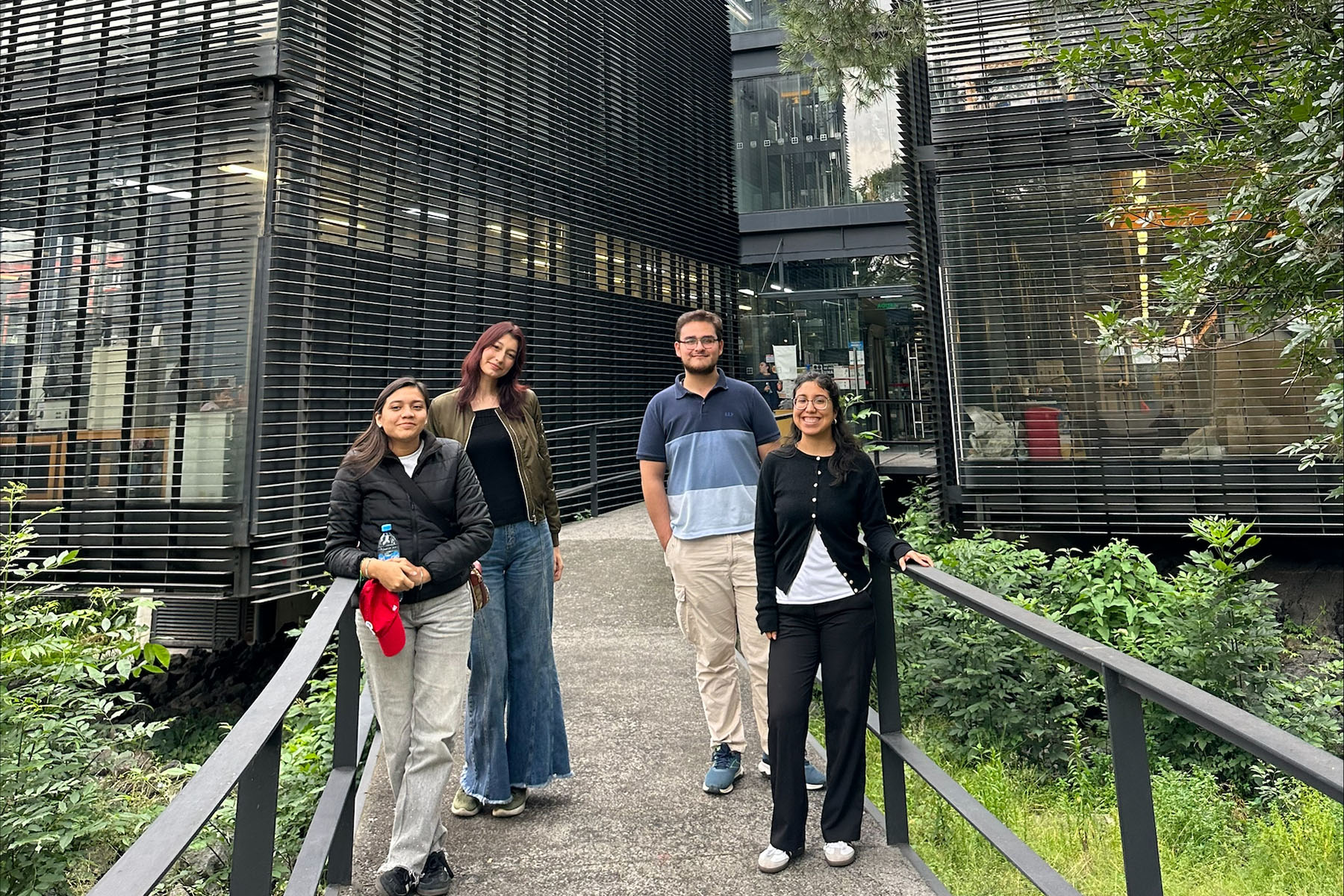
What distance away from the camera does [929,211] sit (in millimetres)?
8352

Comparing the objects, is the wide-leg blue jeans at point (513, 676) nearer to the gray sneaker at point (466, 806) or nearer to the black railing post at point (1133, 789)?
the gray sneaker at point (466, 806)

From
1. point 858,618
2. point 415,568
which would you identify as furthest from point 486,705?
point 858,618

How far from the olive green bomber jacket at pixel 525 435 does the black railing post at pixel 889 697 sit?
128 cm

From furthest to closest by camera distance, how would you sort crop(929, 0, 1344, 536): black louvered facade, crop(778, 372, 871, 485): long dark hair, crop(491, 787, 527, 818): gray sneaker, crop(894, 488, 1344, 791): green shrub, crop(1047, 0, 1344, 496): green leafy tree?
1. crop(929, 0, 1344, 536): black louvered facade
2. crop(894, 488, 1344, 791): green shrub
3. crop(491, 787, 527, 818): gray sneaker
4. crop(778, 372, 871, 485): long dark hair
5. crop(1047, 0, 1344, 496): green leafy tree

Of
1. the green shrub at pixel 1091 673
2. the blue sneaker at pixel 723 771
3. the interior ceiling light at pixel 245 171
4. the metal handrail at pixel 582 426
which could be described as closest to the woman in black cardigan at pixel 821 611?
the blue sneaker at pixel 723 771

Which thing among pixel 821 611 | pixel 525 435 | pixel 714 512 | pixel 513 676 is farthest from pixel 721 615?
pixel 525 435

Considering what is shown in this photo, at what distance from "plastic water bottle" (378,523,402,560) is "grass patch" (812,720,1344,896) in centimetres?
244

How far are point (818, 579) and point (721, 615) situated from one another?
0.69 meters

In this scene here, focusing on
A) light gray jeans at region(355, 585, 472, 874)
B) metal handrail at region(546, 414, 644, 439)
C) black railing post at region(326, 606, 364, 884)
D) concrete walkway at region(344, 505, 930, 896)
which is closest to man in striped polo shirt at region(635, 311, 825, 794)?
concrete walkway at region(344, 505, 930, 896)

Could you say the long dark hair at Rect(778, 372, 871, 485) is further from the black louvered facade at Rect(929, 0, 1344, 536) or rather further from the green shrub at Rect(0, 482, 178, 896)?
the black louvered facade at Rect(929, 0, 1344, 536)

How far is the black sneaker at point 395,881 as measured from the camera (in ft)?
8.75

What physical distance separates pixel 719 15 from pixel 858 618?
15883mm

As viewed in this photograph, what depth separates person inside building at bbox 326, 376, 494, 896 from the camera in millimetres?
2705

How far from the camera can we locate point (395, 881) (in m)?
2.68
